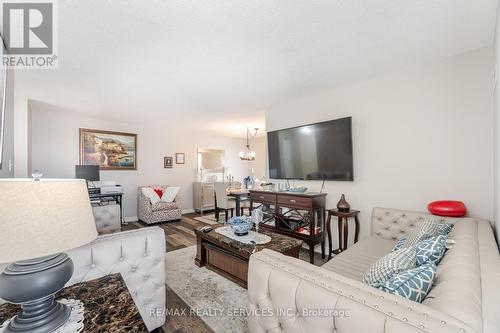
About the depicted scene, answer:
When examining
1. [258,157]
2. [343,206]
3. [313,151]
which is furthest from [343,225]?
[258,157]

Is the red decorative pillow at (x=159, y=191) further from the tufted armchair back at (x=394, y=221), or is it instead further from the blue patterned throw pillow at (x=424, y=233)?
the blue patterned throw pillow at (x=424, y=233)

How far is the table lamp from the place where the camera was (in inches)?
26.7

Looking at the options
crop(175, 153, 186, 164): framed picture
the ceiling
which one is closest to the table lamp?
the ceiling

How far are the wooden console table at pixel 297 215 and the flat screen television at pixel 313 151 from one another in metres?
0.40

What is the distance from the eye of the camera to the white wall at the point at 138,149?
4.38m

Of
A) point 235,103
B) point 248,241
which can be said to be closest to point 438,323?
point 248,241

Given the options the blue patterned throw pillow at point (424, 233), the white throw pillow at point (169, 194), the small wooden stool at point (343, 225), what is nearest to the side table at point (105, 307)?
the blue patterned throw pillow at point (424, 233)

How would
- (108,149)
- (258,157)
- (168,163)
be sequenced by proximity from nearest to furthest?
(108,149), (168,163), (258,157)

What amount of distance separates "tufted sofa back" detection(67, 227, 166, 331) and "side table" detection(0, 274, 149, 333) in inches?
6.5

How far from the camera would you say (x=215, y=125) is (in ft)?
18.9

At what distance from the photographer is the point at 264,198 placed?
11.9 feet

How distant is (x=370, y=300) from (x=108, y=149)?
5813 mm

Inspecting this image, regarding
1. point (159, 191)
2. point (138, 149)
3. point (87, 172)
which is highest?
point (138, 149)

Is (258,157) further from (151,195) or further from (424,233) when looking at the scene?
(424,233)
